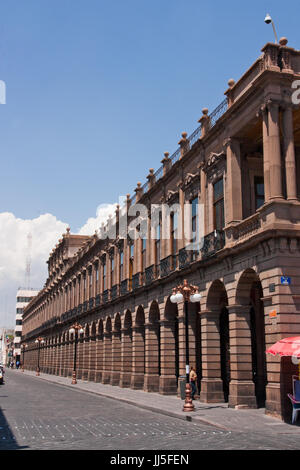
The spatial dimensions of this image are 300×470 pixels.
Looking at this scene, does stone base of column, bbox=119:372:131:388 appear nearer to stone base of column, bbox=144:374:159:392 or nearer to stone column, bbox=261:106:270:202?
stone base of column, bbox=144:374:159:392

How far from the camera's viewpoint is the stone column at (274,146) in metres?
20.2

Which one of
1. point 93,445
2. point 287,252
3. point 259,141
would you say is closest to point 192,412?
point 287,252

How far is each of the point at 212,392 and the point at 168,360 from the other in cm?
663

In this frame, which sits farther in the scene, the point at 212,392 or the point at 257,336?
the point at 257,336

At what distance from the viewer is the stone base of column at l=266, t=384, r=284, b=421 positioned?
1808cm

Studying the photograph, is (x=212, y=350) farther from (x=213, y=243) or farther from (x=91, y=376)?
(x=91, y=376)

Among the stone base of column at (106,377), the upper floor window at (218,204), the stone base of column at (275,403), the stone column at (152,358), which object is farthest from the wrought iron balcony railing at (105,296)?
the stone base of column at (275,403)

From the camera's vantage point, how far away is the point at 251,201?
24359 mm

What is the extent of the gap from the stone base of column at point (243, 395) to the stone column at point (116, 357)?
20.9 metres

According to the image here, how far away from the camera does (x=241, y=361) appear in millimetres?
21984

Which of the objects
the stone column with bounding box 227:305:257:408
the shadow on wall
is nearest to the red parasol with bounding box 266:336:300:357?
the stone column with bounding box 227:305:257:408

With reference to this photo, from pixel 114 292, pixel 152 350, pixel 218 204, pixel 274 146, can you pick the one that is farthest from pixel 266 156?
pixel 114 292

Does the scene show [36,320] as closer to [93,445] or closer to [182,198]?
[182,198]
